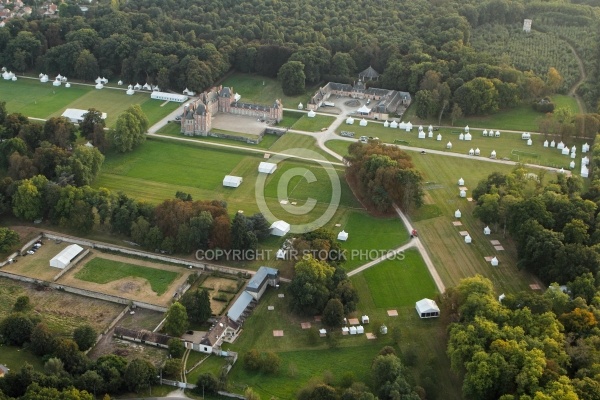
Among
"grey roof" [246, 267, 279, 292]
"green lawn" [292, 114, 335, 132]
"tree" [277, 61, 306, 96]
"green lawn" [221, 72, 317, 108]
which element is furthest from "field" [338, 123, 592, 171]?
"grey roof" [246, 267, 279, 292]

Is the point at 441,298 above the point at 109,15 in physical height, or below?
below

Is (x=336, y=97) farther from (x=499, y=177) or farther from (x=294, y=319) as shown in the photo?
(x=294, y=319)

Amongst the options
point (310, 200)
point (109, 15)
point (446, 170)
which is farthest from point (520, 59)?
point (109, 15)

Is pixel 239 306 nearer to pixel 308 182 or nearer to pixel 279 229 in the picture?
pixel 279 229

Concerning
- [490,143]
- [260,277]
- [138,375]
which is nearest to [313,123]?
[490,143]

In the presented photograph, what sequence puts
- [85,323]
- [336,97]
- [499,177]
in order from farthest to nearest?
[336,97]
[499,177]
[85,323]

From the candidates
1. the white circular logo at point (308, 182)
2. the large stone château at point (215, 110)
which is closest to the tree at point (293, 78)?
the large stone château at point (215, 110)

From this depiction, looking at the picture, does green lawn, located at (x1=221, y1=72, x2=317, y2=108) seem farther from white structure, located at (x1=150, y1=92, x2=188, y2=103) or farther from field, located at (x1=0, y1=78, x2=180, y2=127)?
field, located at (x1=0, y1=78, x2=180, y2=127)
